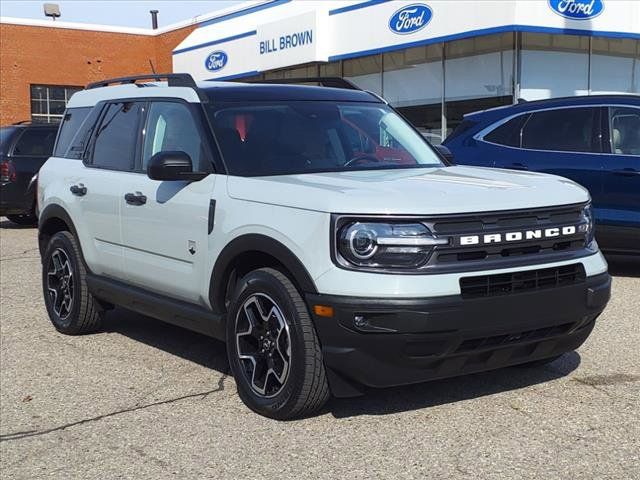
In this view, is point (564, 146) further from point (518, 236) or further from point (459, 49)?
point (459, 49)

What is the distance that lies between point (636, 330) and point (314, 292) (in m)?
3.23

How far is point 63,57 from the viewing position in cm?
3172

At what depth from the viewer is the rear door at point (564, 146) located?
8414mm

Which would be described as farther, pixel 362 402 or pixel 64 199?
pixel 64 199

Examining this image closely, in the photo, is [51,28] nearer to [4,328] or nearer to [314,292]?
[4,328]

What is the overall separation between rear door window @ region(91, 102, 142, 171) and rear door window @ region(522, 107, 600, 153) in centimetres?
457

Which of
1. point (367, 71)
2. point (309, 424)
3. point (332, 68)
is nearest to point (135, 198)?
point (309, 424)

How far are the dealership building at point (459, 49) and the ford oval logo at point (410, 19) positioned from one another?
0.07ft

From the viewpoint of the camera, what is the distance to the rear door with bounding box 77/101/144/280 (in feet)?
19.1

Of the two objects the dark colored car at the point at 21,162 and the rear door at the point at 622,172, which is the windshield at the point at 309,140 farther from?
the dark colored car at the point at 21,162

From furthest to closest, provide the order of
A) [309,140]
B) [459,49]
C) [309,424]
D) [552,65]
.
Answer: [459,49]
[552,65]
[309,140]
[309,424]

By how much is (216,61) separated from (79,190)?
1908 centimetres

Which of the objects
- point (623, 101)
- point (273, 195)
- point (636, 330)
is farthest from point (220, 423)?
point (623, 101)

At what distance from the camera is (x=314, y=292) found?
4.09 meters
